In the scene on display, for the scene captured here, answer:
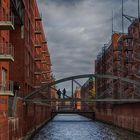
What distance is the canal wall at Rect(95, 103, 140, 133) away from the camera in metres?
52.4

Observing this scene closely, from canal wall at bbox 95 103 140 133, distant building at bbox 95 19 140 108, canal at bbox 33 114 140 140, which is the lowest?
canal at bbox 33 114 140 140

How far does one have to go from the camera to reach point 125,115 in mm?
60219

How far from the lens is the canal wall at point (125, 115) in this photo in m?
52.4

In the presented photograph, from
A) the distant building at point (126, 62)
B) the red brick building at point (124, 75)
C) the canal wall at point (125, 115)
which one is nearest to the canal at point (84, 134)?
the canal wall at point (125, 115)

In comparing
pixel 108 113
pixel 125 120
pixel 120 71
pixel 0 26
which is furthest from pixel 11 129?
pixel 108 113

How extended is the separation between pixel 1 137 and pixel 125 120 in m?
35.9

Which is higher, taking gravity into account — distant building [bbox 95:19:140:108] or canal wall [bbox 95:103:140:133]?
distant building [bbox 95:19:140:108]

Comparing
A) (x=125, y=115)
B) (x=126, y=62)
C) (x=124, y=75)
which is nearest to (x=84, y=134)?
(x=125, y=115)

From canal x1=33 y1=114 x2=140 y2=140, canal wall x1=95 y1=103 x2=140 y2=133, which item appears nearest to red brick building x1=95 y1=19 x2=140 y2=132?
canal wall x1=95 y1=103 x2=140 y2=133

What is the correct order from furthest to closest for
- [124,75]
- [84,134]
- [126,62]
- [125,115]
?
1. [124,75]
2. [126,62]
3. [125,115]
4. [84,134]

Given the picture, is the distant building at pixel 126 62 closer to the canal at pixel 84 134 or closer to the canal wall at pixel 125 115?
the canal wall at pixel 125 115

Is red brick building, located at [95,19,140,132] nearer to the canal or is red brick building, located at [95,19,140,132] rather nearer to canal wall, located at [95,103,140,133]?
canal wall, located at [95,103,140,133]

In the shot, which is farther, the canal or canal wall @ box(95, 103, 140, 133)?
canal wall @ box(95, 103, 140, 133)

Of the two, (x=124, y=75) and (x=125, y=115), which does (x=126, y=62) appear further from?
(x=125, y=115)
